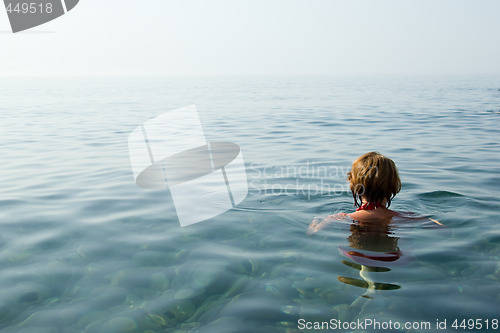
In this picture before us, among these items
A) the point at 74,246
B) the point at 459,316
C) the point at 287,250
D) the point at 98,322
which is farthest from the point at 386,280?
the point at 74,246

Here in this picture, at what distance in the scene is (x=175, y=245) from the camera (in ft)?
15.1

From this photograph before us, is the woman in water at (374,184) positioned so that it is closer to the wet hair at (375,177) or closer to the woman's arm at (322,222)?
the wet hair at (375,177)

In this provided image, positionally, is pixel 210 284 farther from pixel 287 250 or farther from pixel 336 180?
pixel 336 180

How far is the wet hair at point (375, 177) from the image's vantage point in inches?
179

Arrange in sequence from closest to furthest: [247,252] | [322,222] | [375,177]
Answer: [247,252], [375,177], [322,222]

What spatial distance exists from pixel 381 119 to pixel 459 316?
531 inches

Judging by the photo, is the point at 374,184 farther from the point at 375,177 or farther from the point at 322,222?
the point at 322,222

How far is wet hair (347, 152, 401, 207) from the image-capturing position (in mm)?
4539

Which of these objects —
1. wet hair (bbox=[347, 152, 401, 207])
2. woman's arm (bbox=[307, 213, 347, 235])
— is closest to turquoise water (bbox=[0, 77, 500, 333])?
woman's arm (bbox=[307, 213, 347, 235])

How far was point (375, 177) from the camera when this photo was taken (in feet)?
14.9

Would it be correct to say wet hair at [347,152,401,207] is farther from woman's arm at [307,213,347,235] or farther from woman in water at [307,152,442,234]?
woman's arm at [307,213,347,235]

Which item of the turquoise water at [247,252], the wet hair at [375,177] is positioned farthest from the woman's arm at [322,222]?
the wet hair at [375,177]

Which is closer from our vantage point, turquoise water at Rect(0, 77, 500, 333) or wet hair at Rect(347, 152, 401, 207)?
turquoise water at Rect(0, 77, 500, 333)

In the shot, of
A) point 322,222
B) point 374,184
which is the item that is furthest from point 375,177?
point 322,222
